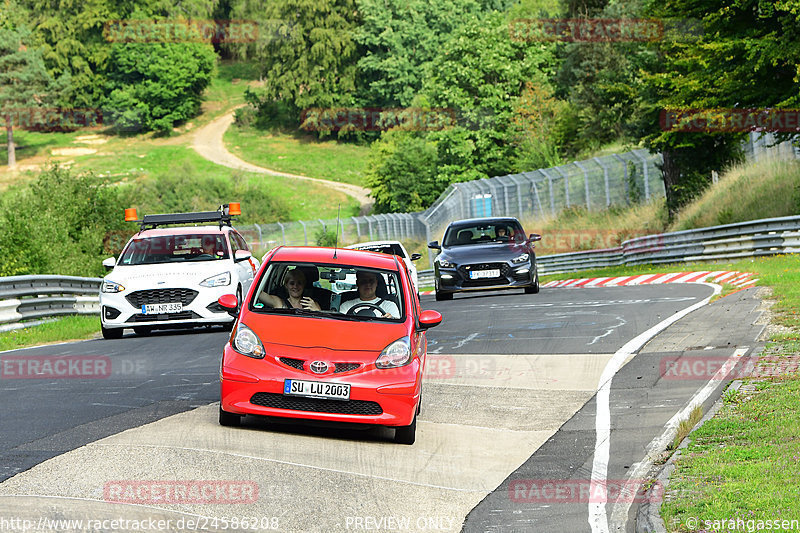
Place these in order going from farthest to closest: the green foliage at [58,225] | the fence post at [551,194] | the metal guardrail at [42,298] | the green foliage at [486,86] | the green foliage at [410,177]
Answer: the green foliage at [410,177], the green foliage at [486,86], the fence post at [551,194], the green foliage at [58,225], the metal guardrail at [42,298]

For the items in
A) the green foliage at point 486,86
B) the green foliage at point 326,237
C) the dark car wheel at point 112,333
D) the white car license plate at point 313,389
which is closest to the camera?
the white car license plate at point 313,389

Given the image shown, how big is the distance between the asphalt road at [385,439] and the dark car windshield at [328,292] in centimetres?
99

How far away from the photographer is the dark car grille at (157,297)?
17438 mm

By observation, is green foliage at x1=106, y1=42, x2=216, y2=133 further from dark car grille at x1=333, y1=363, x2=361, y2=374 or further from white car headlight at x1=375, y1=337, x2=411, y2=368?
dark car grille at x1=333, y1=363, x2=361, y2=374

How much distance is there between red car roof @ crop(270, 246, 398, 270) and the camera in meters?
Result: 9.95

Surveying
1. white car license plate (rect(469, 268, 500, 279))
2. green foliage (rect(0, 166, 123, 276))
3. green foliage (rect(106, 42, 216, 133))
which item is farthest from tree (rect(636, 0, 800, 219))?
green foliage (rect(106, 42, 216, 133))

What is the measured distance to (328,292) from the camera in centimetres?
992

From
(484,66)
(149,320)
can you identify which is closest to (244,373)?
(149,320)

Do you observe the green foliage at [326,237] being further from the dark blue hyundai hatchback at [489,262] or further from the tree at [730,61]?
the dark blue hyundai hatchback at [489,262]

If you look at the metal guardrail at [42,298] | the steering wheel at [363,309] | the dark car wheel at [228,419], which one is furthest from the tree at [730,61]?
the dark car wheel at [228,419]

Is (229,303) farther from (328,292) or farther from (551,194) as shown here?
(551,194)

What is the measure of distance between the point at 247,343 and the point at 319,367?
672 millimetres

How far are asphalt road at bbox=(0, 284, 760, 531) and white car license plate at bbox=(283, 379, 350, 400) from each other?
0.37 metres

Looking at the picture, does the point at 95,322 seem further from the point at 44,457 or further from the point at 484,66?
the point at 484,66
